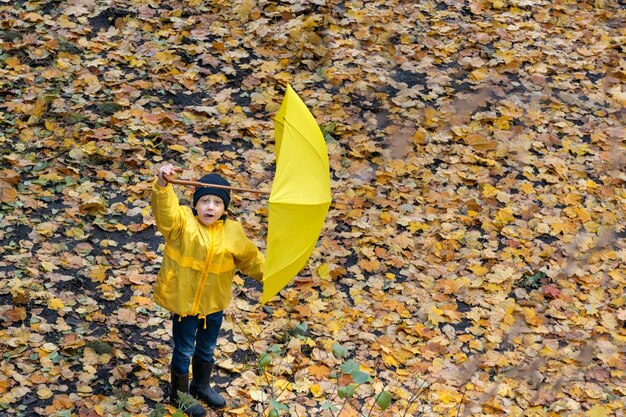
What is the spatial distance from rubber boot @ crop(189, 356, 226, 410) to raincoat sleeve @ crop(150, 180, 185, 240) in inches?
35.6

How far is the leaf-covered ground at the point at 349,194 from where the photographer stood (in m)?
5.39

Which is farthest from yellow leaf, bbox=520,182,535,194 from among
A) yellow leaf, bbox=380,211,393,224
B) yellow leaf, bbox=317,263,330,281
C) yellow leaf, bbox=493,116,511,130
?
yellow leaf, bbox=317,263,330,281

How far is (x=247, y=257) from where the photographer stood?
462 cm

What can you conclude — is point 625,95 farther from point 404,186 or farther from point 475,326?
point 475,326

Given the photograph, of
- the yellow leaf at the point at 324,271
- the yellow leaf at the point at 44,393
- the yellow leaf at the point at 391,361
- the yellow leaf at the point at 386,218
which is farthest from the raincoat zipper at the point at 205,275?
the yellow leaf at the point at 386,218

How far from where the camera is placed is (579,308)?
6.22 metres

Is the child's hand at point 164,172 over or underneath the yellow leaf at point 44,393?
over

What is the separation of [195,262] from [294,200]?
0.93 metres

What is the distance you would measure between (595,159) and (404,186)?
1.95 meters

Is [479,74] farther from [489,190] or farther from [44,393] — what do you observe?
[44,393]

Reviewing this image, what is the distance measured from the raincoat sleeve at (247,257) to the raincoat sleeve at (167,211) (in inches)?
13.9

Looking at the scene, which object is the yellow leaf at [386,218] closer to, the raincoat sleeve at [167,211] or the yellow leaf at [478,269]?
the yellow leaf at [478,269]

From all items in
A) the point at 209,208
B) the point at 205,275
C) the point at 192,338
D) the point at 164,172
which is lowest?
the point at 192,338

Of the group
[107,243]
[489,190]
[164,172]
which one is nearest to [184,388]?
[164,172]
